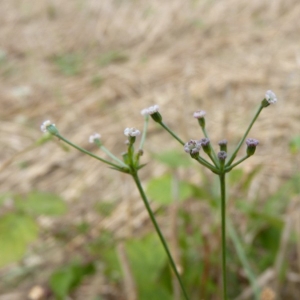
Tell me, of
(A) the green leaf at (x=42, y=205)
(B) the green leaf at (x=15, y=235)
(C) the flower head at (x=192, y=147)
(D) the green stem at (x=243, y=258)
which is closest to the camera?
(C) the flower head at (x=192, y=147)

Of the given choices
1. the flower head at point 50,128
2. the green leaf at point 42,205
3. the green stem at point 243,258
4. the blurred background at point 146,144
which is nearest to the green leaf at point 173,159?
the blurred background at point 146,144

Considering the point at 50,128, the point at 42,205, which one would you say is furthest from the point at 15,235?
the point at 50,128

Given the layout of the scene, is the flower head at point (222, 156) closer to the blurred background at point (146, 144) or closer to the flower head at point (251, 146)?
the flower head at point (251, 146)

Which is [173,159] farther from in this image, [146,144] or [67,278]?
[146,144]

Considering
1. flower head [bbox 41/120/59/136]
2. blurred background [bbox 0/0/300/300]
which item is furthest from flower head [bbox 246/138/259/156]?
blurred background [bbox 0/0/300/300]

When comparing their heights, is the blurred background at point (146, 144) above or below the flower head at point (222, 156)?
above

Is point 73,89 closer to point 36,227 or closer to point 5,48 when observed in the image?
point 5,48

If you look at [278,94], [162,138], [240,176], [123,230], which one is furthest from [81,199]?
[278,94]
